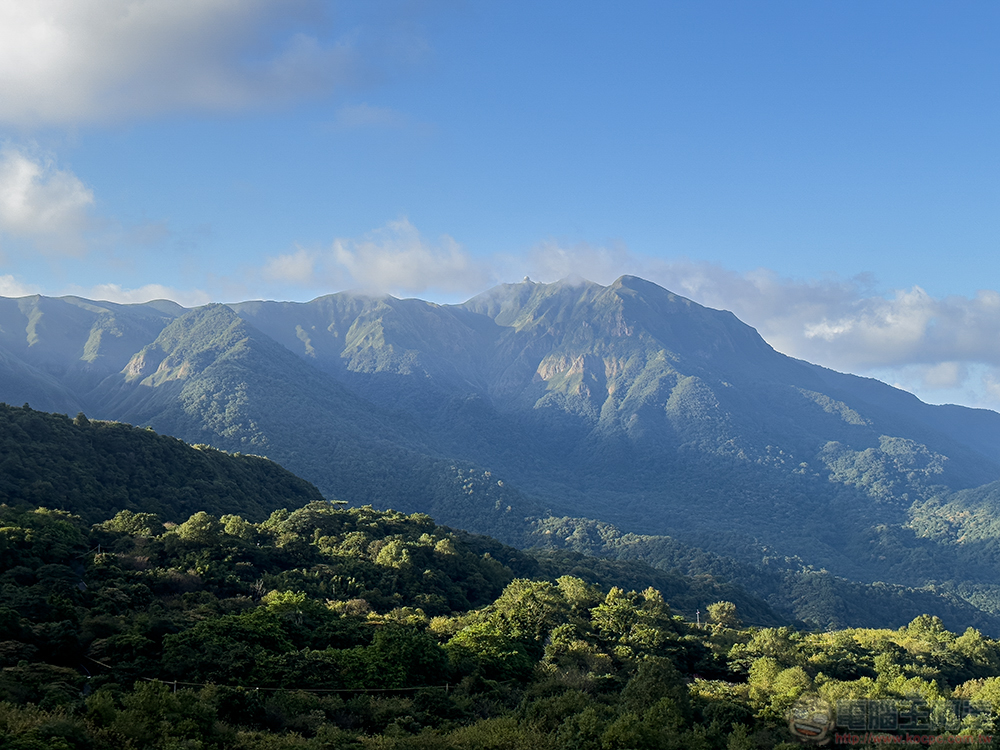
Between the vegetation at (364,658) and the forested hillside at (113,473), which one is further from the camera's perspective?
the forested hillside at (113,473)

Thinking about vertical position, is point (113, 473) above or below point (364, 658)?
above

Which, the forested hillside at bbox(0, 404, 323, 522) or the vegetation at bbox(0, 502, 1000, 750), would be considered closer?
the vegetation at bbox(0, 502, 1000, 750)

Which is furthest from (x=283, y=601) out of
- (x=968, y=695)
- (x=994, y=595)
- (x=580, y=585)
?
(x=994, y=595)

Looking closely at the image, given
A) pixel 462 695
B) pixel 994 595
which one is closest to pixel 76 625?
pixel 462 695

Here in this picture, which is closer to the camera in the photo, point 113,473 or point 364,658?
point 364,658

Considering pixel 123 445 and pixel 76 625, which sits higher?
pixel 123 445

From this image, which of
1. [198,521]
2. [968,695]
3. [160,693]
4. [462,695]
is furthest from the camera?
[198,521]

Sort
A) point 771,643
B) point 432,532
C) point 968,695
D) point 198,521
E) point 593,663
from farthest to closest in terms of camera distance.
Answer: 1. point 432,532
2. point 198,521
3. point 771,643
4. point 593,663
5. point 968,695

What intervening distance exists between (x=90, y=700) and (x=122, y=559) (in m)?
31.5

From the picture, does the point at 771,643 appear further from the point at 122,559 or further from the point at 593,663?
the point at 122,559

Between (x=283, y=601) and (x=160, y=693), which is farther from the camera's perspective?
(x=283, y=601)

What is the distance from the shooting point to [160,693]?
33812 mm

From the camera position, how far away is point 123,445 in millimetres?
92062

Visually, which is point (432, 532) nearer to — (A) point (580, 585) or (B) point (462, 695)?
(A) point (580, 585)
